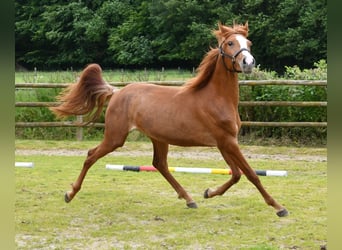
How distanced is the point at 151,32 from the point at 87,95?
31.6 metres

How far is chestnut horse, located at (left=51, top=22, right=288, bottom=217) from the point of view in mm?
4738

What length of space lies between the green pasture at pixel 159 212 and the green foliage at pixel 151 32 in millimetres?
23106

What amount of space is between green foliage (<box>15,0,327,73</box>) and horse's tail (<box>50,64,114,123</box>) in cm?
2439

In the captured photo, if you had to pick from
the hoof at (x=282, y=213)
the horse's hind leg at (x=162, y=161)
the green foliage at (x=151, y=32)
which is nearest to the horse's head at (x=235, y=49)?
the horse's hind leg at (x=162, y=161)

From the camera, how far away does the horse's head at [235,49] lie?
14.5ft

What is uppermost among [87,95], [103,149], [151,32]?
[151,32]

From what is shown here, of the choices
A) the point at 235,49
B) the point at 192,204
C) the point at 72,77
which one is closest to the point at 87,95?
the point at 192,204

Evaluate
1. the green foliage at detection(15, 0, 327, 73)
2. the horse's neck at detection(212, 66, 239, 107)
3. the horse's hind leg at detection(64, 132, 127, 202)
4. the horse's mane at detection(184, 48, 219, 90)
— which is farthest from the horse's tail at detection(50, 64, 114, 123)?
the green foliage at detection(15, 0, 327, 73)

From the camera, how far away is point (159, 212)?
5.11m

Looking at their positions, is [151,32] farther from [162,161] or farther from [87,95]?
[162,161]

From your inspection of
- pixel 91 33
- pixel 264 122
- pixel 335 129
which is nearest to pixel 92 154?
pixel 335 129

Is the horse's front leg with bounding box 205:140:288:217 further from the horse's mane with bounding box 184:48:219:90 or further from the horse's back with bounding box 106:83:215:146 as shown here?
the horse's mane with bounding box 184:48:219:90

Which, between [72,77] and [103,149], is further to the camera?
[72,77]

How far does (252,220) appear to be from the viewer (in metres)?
4.74
